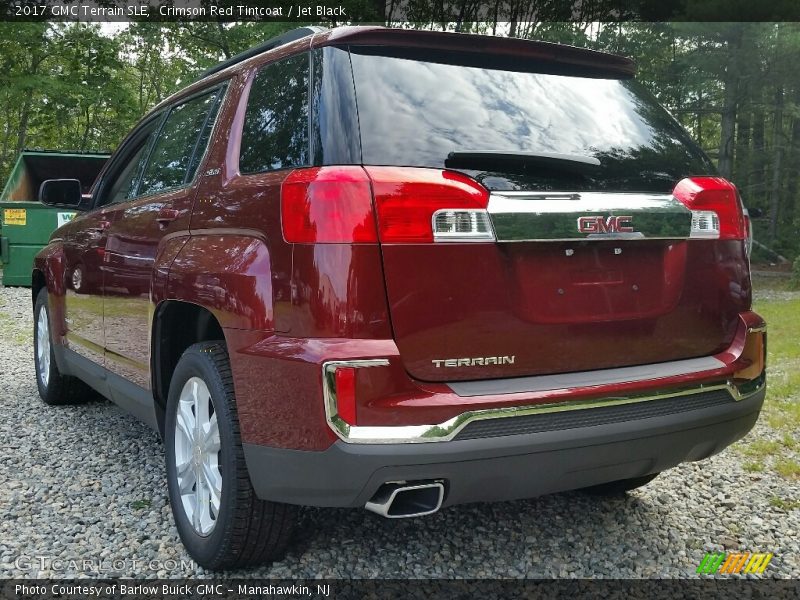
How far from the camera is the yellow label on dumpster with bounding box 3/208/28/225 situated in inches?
502

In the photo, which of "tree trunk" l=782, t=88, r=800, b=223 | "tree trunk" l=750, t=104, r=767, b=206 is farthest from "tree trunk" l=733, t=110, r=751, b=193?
"tree trunk" l=782, t=88, r=800, b=223

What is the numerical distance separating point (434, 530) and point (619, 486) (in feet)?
3.05

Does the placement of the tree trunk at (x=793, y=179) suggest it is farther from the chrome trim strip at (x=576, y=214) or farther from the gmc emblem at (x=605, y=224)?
the gmc emblem at (x=605, y=224)

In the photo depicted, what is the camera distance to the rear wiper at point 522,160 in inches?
92.2

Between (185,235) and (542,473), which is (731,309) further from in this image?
(185,235)

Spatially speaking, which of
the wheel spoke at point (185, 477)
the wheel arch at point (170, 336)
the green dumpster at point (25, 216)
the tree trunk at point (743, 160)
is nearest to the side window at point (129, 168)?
the wheel arch at point (170, 336)

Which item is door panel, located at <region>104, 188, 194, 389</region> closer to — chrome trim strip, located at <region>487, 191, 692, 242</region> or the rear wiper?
the rear wiper

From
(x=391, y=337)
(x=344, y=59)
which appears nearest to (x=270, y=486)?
(x=391, y=337)

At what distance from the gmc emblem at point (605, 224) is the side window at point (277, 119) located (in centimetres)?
89

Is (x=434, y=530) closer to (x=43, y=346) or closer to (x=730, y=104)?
(x=43, y=346)

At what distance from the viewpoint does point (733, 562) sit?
2.97 m

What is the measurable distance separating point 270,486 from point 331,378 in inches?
19.1

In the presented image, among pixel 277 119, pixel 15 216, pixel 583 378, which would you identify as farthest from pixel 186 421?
pixel 15 216

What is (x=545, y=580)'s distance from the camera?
2812 mm
